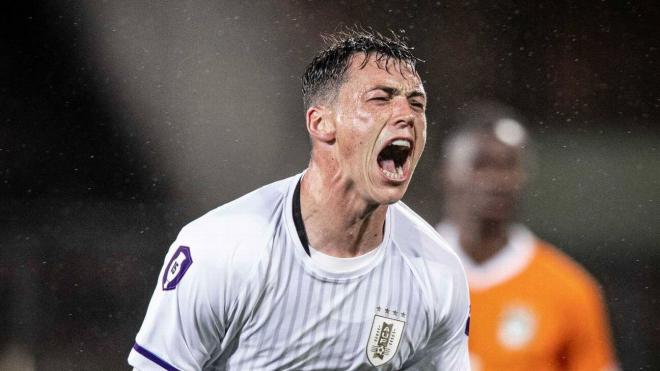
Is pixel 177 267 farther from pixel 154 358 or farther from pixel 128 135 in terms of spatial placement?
pixel 128 135

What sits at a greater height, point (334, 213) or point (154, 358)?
point (334, 213)

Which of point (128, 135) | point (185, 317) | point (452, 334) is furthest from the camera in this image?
point (128, 135)

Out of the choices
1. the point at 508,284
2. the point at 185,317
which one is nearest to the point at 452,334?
the point at 508,284

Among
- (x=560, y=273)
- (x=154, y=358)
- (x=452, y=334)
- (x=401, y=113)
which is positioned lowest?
(x=154, y=358)

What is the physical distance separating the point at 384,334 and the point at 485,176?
34 centimetres

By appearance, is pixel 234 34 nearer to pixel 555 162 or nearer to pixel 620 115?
pixel 555 162

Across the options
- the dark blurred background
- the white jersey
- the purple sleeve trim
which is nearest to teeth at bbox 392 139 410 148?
the white jersey

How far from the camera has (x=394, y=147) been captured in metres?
0.96

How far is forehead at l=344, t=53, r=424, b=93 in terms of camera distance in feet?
2.95

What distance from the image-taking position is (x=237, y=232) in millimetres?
892

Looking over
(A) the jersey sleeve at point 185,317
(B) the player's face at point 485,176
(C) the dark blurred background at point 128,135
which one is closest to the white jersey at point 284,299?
(A) the jersey sleeve at point 185,317

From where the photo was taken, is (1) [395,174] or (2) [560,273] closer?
(1) [395,174]

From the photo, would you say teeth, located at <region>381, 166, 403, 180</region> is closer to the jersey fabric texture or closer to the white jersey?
the white jersey

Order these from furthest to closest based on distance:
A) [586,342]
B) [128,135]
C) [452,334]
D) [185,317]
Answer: [128,135]
[586,342]
[452,334]
[185,317]
